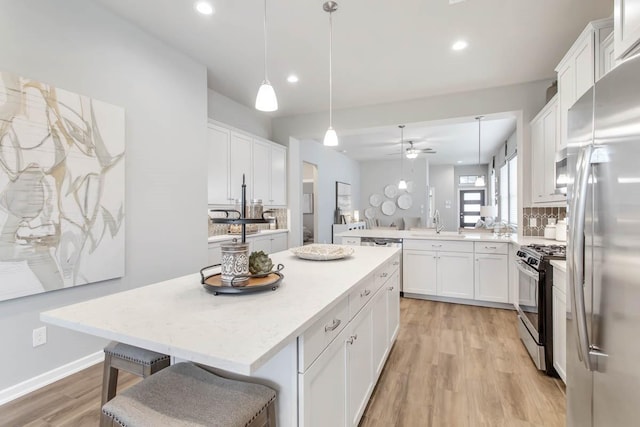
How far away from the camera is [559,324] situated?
2195mm

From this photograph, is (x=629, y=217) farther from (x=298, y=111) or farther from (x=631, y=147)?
(x=298, y=111)

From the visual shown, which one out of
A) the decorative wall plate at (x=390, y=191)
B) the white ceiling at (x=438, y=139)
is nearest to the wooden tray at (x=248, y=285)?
the white ceiling at (x=438, y=139)

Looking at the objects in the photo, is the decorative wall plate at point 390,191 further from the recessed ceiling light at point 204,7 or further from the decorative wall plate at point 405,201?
the recessed ceiling light at point 204,7

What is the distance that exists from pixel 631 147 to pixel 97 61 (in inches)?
127

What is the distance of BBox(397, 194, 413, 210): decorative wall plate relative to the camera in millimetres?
9641

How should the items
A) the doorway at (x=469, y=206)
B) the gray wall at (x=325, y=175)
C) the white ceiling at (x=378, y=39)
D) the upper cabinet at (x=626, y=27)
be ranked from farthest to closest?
the doorway at (x=469, y=206)
the gray wall at (x=325, y=175)
the white ceiling at (x=378, y=39)
the upper cabinet at (x=626, y=27)

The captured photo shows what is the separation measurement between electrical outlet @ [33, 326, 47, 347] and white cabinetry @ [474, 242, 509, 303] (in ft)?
14.3

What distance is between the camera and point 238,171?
4.11 metres

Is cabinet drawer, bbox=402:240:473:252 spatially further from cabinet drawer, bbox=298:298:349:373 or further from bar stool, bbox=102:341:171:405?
bar stool, bbox=102:341:171:405

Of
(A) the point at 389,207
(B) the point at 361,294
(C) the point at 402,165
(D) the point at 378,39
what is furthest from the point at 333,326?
(A) the point at 389,207

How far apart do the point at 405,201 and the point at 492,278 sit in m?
5.88

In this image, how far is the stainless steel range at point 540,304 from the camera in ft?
7.59

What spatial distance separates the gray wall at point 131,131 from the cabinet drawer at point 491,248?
3.38m

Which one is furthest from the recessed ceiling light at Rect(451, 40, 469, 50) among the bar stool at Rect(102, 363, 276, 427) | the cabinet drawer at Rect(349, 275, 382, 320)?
the bar stool at Rect(102, 363, 276, 427)
